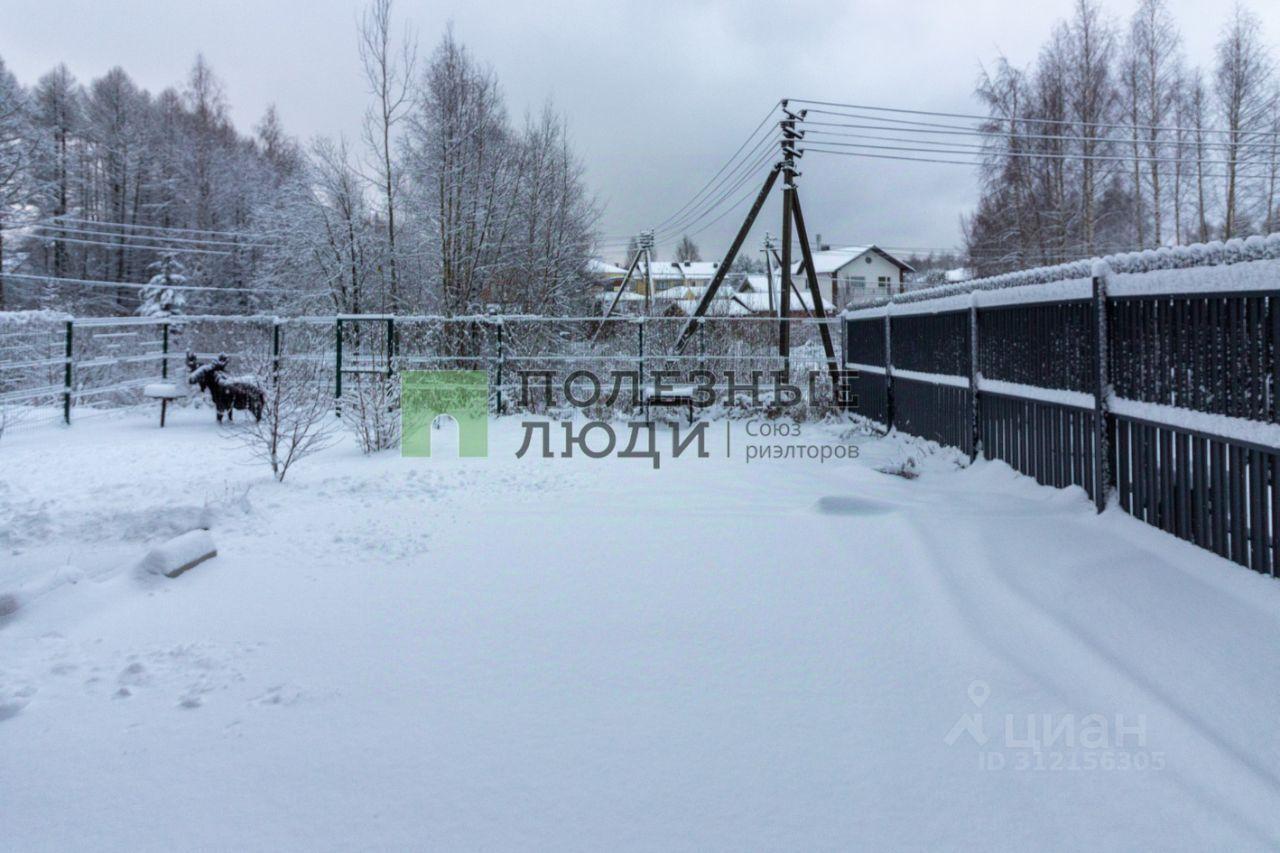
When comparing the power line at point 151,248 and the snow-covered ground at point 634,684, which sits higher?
the power line at point 151,248

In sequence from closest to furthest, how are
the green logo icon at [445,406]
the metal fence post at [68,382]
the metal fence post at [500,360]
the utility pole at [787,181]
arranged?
the green logo icon at [445,406]
the metal fence post at [68,382]
the metal fence post at [500,360]
the utility pole at [787,181]

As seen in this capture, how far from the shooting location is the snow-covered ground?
2.05m

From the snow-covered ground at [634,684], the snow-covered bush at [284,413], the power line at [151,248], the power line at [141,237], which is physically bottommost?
the snow-covered ground at [634,684]

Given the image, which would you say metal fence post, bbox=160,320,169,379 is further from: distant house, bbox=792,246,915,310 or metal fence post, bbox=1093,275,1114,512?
distant house, bbox=792,246,915,310

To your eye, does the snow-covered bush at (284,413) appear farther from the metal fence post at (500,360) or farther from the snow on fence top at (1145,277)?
the snow on fence top at (1145,277)

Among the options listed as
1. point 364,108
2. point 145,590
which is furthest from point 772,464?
point 364,108

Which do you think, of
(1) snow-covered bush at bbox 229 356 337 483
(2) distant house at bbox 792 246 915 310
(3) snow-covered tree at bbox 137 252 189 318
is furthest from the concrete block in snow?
(2) distant house at bbox 792 246 915 310

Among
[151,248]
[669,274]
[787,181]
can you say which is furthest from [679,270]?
[787,181]

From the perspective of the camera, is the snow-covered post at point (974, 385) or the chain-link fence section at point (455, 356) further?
the chain-link fence section at point (455, 356)

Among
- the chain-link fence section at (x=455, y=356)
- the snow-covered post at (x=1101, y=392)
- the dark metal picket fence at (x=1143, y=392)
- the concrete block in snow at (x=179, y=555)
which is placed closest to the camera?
the dark metal picket fence at (x=1143, y=392)

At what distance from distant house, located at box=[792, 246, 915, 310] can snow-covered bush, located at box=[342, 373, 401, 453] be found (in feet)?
175

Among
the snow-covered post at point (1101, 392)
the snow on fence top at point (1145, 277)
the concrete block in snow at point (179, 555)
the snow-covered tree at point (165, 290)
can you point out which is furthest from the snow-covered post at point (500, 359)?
the snow-covered tree at point (165, 290)

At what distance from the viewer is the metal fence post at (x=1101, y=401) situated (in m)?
4.79

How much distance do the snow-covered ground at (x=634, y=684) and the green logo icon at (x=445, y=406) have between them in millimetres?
3065
